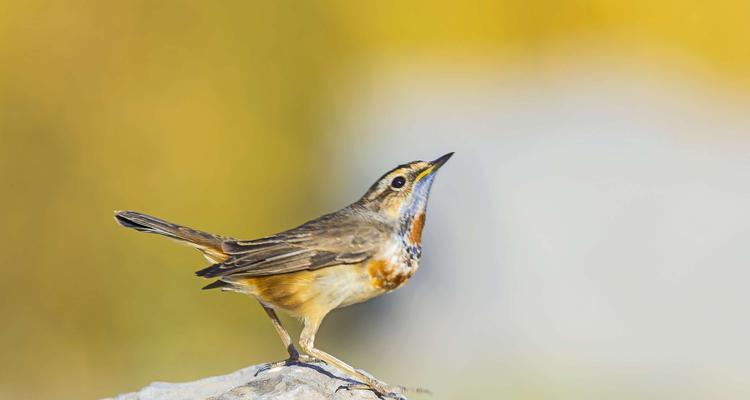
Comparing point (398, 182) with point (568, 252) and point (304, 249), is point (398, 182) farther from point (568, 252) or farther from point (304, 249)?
point (568, 252)

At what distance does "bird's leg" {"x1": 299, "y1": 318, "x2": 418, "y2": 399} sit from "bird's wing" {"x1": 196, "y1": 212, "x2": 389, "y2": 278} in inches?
14.5

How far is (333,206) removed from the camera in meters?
14.4

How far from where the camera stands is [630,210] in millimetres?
13828

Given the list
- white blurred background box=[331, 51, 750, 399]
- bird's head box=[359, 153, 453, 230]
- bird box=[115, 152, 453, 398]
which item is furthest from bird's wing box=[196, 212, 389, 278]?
white blurred background box=[331, 51, 750, 399]

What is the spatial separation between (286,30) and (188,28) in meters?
1.36

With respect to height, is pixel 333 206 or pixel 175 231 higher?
pixel 175 231

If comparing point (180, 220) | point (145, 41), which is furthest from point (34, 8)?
point (180, 220)

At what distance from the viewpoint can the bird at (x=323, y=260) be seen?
686cm

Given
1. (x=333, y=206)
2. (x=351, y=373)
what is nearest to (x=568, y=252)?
(x=333, y=206)

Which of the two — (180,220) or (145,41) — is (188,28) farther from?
(180,220)

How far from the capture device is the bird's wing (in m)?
6.91

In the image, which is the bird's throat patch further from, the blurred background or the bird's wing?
the blurred background

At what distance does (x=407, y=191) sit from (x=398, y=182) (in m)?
0.09

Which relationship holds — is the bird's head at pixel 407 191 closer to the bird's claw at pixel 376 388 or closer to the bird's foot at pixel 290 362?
the bird's foot at pixel 290 362
